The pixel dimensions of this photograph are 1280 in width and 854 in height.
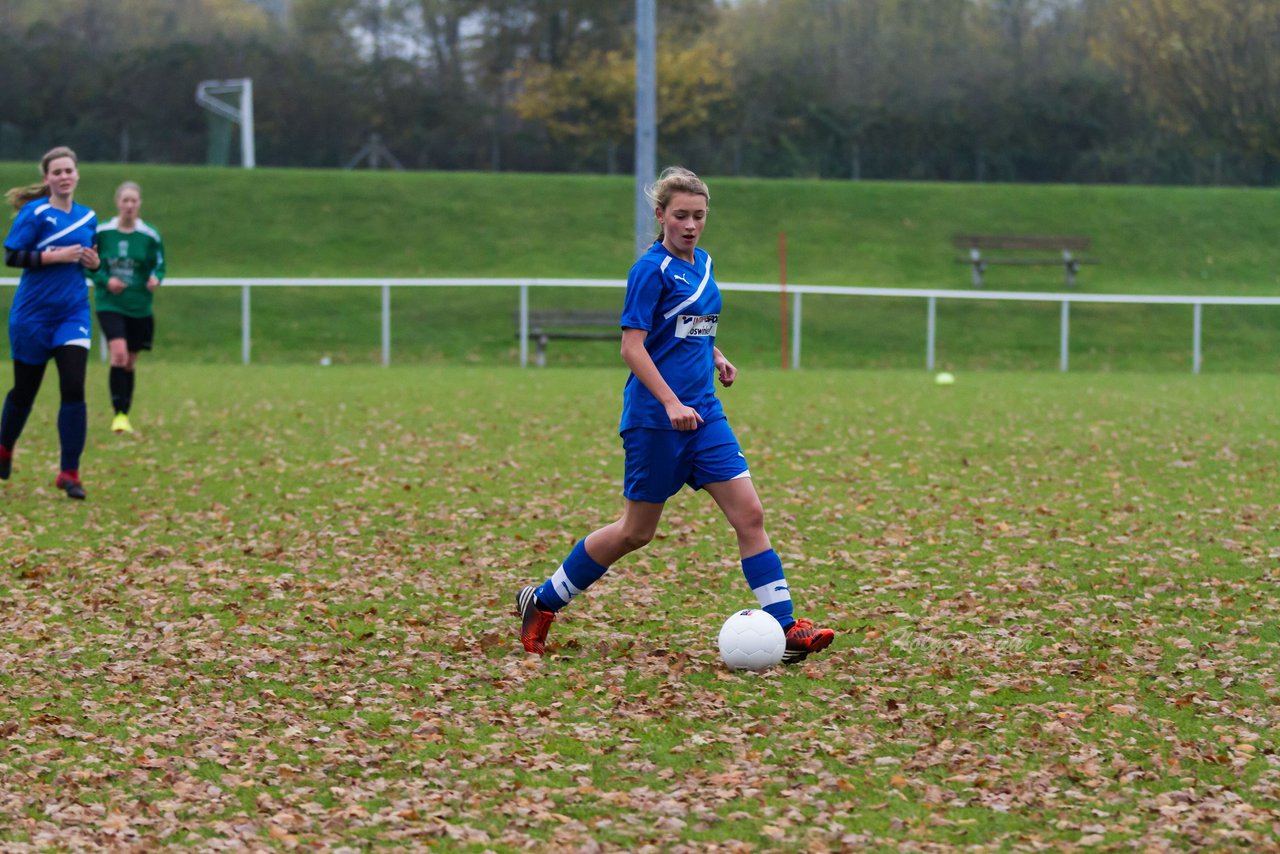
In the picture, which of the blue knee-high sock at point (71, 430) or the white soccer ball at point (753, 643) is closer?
the white soccer ball at point (753, 643)

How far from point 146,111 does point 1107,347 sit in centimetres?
3332

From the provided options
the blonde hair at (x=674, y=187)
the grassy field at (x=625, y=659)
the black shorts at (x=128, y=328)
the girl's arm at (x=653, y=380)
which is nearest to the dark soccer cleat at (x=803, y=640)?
the grassy field at (x=625, y=659)

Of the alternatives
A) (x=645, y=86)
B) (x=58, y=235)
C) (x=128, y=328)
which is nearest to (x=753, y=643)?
(x=58, y=235)

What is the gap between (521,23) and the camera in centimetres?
5188

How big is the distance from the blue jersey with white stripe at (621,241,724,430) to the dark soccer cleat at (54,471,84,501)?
582 centimetres

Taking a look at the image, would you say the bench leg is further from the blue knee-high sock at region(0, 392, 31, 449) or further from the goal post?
the blue knee-high sock at region(0, 392, 31, 449)

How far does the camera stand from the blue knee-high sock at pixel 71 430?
1073 centimetres

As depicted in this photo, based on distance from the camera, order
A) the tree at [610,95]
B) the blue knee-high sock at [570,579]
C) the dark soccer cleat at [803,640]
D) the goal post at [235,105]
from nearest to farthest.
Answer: the dark soccer cleat at [803,640]
the blue knee-high sock at [570,579]
the goal post at [235,105]
the tree at [610,95]

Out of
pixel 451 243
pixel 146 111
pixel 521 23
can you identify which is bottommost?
pixel 451 243

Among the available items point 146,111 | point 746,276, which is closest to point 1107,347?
point 746,276

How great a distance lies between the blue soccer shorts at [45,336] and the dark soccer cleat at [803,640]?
6216 millimetres

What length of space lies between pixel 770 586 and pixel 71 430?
6.22 meters

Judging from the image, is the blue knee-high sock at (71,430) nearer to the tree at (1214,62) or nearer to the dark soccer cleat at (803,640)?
the dark soccer cleat at (803,640)

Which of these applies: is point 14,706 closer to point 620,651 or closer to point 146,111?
point 620,651
